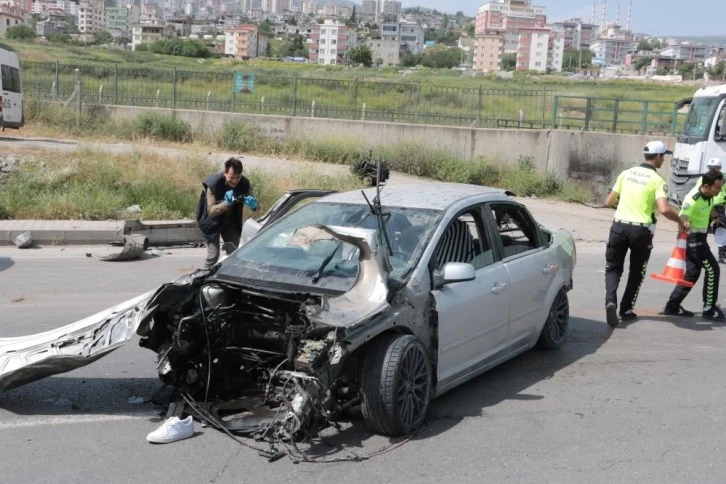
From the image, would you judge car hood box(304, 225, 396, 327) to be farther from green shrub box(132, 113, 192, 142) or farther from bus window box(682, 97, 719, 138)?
green shrub box(132, 113, 192, 142)

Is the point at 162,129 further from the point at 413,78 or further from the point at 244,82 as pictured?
the point at 413,78

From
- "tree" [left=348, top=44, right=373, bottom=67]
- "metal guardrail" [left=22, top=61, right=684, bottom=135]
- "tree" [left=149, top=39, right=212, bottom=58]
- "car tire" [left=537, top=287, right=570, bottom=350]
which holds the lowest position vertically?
"car tire" [left=537, top=287, right=570, bottom=350]

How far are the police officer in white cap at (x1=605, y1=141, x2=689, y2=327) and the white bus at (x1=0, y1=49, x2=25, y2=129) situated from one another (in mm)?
21370

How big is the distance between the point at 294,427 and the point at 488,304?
1.95 m

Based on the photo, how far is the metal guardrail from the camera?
78.2 feet

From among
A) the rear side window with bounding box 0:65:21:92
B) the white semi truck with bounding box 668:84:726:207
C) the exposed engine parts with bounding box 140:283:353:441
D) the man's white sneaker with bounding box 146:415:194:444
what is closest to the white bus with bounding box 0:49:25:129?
the rear side window with bounding box 0:65:21:92

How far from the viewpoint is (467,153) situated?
23625 mm

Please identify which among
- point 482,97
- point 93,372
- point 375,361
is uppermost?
point 482,97

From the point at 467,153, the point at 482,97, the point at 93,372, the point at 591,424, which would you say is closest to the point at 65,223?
the point at 93,372

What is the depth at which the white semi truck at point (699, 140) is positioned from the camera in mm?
18375

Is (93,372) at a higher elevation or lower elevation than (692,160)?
lower

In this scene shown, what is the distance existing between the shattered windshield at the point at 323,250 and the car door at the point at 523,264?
0.90m

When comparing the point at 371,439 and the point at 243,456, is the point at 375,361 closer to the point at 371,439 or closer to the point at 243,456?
the point at 371,439

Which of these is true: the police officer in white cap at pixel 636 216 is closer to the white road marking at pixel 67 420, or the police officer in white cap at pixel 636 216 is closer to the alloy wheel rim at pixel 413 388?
the alloy wheel rim at pixel 413 388
